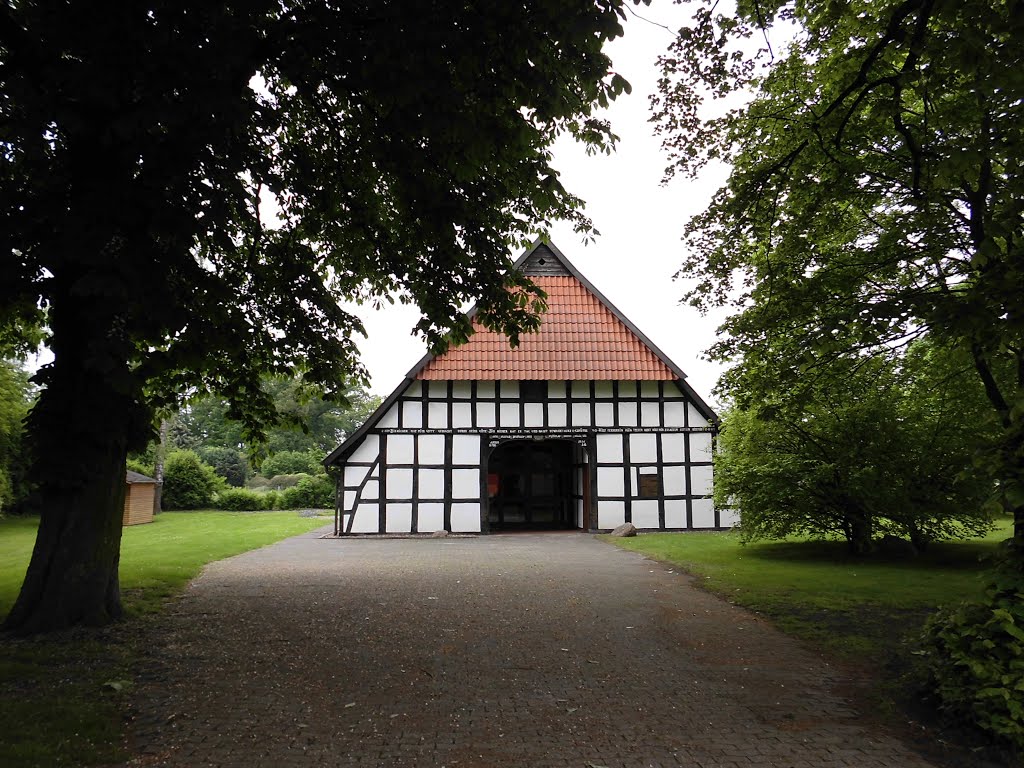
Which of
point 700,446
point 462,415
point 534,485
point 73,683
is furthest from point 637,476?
point 73,683

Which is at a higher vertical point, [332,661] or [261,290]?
[261,290]

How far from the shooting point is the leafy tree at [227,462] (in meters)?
60.9

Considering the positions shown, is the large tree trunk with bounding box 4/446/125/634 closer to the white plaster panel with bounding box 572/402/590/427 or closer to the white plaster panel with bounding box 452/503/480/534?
the white plaster panel with bounding box 452/503/480/534

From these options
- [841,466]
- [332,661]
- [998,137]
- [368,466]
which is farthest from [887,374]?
[368,466]

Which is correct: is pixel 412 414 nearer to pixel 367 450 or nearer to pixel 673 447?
pixel 367 450

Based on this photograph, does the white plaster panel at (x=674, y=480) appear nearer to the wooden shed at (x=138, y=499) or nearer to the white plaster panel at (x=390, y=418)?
the white plaster panel at (x=390, y=418)

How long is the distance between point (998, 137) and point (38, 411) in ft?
31.8

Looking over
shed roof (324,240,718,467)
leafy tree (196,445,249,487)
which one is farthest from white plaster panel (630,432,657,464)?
leafy tree (196,445,249,487)

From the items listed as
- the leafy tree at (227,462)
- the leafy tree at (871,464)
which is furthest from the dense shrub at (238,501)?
the leafy tree at (871,464)

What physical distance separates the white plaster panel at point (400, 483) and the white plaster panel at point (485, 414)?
2.60m

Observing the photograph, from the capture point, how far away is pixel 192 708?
499 centimetres

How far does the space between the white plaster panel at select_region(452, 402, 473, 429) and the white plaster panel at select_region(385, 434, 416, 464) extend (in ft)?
4.64

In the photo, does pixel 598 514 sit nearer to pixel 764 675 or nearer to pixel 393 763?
pixel 764 675

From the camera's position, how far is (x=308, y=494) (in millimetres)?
39281
